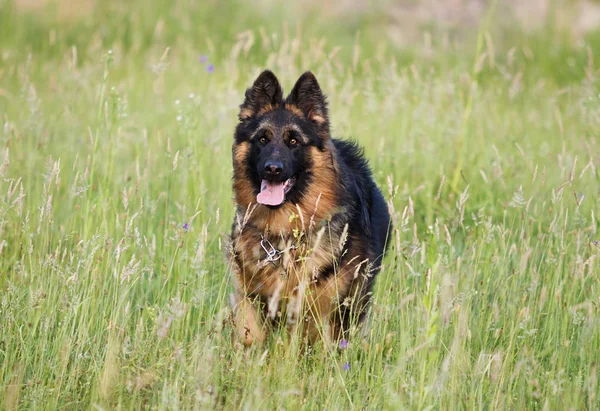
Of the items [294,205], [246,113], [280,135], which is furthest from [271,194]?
[246,113]

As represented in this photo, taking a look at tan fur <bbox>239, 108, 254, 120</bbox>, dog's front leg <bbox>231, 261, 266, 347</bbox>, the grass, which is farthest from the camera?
tan fur <bbox>239, 108, 254, 120</bbox>

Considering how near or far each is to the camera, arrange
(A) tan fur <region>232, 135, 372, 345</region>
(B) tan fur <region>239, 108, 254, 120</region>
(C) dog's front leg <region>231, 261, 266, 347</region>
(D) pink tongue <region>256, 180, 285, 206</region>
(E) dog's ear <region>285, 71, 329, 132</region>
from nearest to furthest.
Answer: (C) dog's front leg <region>231, 261, 266, 347</region>
(A) tan fur <region>232, 135, 372, 345</region>
(D) pink tongue <region>256, 180, 285, 206</region>
(E) dog's ear <region>285, 71, 329, 132</region>
(B) tan fur <region>239, 108, 254, 120</region>

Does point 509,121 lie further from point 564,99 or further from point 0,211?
point 0,211

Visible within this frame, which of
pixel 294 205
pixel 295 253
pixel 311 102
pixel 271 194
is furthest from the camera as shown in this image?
pixel 311 102

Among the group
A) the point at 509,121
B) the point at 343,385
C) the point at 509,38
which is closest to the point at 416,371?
the point at 343,385

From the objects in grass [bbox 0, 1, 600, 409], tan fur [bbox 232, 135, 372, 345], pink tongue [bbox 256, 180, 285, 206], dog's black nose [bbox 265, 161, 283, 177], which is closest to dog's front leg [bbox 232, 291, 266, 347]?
tan fur [bbox 232, 135, 372, 345]

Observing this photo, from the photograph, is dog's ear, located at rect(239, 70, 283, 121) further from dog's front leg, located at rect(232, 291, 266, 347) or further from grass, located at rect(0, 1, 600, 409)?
dog's front leg, located at rect(232, 291, 266, 347)

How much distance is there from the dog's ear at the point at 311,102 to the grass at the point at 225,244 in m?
0.62

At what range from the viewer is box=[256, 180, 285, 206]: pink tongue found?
13.0ft

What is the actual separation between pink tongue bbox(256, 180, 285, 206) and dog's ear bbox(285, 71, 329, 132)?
1.60 feet

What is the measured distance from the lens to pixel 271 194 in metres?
4.01

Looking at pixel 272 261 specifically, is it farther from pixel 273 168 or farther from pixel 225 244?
pixel 273 168

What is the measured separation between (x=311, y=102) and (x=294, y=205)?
2.08 feet

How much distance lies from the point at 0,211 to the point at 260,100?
167cm
